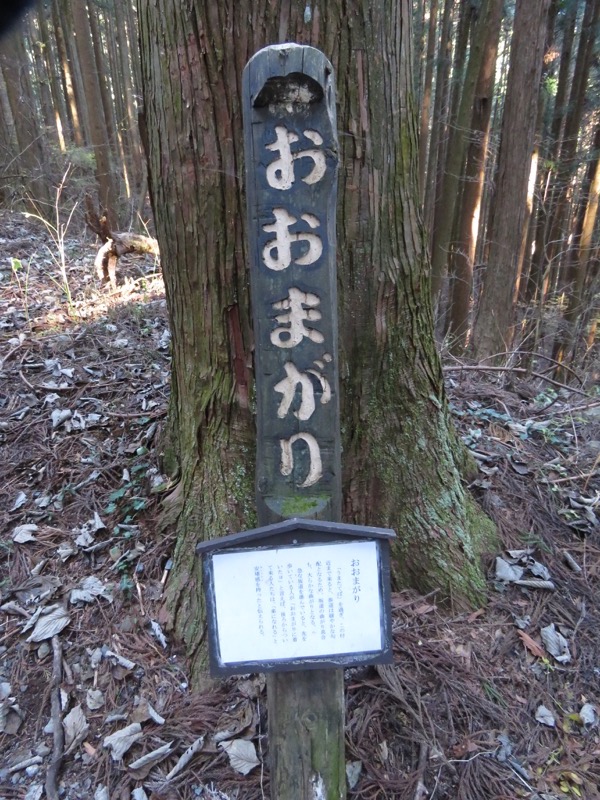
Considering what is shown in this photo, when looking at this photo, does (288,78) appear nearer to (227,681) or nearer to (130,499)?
(227,681)

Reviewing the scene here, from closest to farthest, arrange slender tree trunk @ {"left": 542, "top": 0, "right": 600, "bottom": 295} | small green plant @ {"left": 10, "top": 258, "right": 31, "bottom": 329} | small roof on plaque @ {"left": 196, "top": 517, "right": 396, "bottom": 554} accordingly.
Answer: small roof on plaque @ {"left": 196, "top": 517, "right": 396, "bottom": 554} → small green plant @ {"left": 10, "top": 258, "right": 31, "bottom": 329} → slender tree trunk @ {"left": 542, "top": 0, "right": 600, "bottom": 295}

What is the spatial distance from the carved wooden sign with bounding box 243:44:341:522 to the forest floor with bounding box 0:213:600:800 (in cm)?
107

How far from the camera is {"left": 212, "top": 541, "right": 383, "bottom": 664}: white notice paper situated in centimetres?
145

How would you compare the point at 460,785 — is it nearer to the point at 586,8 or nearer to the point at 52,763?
the point at 52,763

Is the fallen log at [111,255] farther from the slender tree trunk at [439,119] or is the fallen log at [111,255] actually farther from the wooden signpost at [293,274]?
the slender tree trunk at [439,119]

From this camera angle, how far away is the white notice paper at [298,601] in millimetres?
1451

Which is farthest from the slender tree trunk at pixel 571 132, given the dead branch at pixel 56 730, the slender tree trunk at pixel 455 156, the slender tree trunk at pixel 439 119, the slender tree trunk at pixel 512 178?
the dead branch at pixel 56 730

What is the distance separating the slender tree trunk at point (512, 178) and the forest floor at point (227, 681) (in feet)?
13.8

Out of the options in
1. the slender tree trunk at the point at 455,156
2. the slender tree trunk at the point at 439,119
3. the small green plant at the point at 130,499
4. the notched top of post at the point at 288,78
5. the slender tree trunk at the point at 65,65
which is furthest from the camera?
the slender tree trunk at the point at 65,65

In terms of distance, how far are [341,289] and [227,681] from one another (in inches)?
64.6

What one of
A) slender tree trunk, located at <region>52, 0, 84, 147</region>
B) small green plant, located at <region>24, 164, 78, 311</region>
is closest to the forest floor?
small green plant, located at <region>24, 164, 78, 311</region>

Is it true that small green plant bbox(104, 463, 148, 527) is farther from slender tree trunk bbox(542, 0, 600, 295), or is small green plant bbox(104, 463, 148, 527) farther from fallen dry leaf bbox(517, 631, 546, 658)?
slender tree trunk bbox(542, 0, 600, 295)

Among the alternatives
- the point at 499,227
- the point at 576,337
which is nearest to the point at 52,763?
the point at 499,227

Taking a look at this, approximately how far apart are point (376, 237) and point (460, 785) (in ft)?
6.62
